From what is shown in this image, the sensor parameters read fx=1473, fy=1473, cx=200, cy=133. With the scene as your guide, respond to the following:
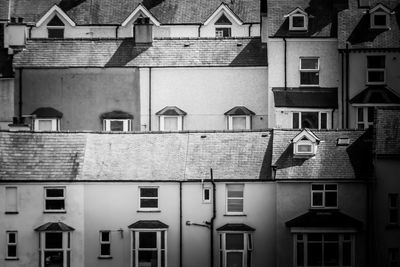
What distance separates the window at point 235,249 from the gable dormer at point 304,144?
4.42m

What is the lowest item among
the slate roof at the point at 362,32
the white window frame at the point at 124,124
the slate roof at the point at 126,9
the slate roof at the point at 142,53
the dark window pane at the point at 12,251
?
the dark window pane at the point at 12,251

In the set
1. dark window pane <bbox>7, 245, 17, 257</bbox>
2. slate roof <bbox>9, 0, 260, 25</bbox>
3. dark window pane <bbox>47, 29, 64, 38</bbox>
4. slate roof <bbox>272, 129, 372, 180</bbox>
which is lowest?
dark window pane <bbox>7, 245, 17, 257</bbox>

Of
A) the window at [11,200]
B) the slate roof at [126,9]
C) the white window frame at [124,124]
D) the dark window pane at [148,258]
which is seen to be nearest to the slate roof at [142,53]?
the white window frame at [124,124]

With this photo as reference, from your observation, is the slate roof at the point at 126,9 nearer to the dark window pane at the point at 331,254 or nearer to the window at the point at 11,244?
the window at the point at 11,244

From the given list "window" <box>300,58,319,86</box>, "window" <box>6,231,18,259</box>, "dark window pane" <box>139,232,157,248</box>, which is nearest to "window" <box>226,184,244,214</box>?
"dark window pane" <box>139,232,157,248</box>

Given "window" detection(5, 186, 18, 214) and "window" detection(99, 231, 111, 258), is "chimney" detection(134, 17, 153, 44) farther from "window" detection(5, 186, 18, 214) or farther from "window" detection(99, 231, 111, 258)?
"window" detection(99, 231, 111, 258)

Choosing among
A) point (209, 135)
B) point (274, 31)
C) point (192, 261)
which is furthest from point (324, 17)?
point (192, 261)

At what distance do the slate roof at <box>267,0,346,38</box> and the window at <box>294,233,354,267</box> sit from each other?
1448cm

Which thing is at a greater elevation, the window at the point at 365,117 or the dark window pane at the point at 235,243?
the window at the point at 365,117

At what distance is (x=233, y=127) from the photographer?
76188 mm

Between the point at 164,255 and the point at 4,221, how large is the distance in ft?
23.8

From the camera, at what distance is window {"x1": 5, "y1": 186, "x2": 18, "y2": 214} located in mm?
65375

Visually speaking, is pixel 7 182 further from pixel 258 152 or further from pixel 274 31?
pixel 274 31

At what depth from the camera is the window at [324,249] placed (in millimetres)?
64438
